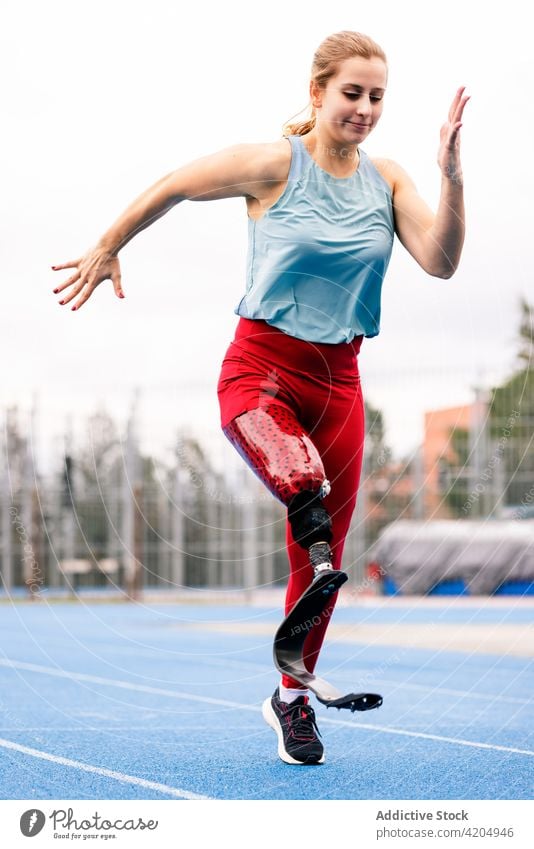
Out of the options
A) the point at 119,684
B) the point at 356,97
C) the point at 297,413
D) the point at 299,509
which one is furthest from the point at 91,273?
the point at 119,684

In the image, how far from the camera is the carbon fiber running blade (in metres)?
3.88

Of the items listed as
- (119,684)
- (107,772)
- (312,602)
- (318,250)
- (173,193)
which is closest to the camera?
(312,602)

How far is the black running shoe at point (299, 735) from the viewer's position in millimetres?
5254

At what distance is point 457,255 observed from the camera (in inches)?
189

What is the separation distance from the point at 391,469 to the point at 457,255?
753 inches

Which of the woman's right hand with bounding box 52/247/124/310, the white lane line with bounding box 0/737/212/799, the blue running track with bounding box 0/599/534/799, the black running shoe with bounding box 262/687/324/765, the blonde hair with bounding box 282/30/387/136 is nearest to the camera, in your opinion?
the blonde hair with bounding box 282/30/387/136

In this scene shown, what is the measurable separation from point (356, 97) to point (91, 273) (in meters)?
1.16

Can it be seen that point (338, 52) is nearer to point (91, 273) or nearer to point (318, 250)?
point (318, 250)

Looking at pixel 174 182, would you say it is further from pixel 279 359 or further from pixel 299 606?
pixel 299 606

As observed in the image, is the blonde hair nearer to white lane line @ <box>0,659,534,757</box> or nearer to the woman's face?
the woman's face

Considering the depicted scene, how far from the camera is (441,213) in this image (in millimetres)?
4719

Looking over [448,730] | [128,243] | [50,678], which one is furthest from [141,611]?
[128,243]

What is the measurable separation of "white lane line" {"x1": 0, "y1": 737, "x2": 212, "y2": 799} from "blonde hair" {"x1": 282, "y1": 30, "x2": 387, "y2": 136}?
260 centimetres

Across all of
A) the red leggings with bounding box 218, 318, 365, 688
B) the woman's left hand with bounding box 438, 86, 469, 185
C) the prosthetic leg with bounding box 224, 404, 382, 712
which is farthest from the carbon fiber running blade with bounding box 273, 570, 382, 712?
the woman's left hand with bounding box 438, 86, 469, 185
